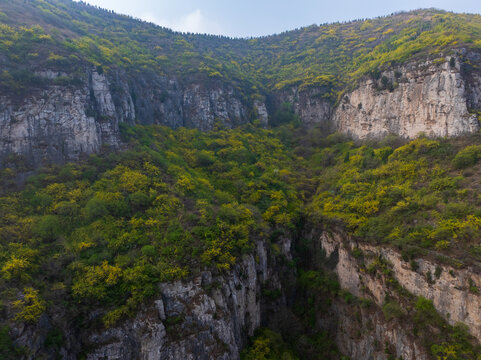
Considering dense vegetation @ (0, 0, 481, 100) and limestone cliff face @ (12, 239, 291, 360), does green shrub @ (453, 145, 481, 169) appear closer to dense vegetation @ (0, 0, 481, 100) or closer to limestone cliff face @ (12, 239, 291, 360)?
dense vegetation @ (0, 0, 481, 100)

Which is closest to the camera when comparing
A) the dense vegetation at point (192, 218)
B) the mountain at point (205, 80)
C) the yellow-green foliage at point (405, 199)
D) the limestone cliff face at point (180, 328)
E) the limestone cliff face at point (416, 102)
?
the limestone cliff face at point (180, 328)

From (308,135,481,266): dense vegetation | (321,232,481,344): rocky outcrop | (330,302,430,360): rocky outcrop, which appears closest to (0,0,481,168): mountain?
(308,135,481,266): dense vegetation

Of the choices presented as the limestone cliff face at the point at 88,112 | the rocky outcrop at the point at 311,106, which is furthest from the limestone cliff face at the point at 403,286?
the rocky outcrop at the point at 311,106

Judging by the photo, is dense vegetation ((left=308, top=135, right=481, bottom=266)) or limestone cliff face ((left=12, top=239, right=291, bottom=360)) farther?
dense vegetation ((left=308, top=135, right=481, bottom=266))

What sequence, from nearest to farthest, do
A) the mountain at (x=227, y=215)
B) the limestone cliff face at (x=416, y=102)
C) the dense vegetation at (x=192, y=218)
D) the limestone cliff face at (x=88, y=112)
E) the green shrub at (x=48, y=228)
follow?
1. the mountain at (x=227, y=215)
2. the dense vegetation at (x=192, y=218)
3. the green shrub at (x=48, y=228)
4. the limestone cliff face at (x=88, y=112)
5. the limestone cliff face at (x=416, y=102)

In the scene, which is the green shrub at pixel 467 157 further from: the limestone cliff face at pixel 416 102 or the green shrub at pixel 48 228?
the green shrub at pixel 48 228

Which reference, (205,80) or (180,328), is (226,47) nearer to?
(205,80)
